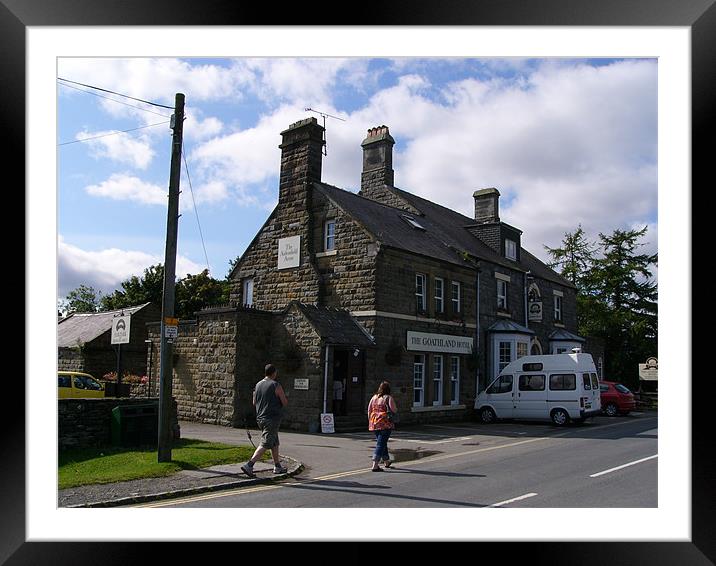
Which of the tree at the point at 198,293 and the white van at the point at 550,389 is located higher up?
the tree at the point at 198,293

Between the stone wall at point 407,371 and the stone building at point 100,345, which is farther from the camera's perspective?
the stone building at point 100,345

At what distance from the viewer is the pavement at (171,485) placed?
900cm

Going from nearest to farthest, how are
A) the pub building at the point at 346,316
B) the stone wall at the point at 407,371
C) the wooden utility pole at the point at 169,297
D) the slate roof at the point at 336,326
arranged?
the wooden utility pole at the point at 169,297
the slate roof at the point at 336,326
the pub building at the point at 346,316
the stone wall at the point at 407,371

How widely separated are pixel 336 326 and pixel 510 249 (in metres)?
15.0

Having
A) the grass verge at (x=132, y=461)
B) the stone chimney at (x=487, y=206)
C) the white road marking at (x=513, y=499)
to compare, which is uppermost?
the stone chimney at (x=487, y=206)

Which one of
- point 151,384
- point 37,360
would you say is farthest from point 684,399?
point 151,384

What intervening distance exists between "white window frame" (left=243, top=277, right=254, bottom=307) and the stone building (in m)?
7.69

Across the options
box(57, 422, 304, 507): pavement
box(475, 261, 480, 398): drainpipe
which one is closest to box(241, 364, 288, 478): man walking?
box(57, 422, 304, 507): pavement

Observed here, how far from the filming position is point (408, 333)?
22.0 m

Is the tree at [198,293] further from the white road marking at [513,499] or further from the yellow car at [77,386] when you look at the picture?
the white road marking at [513,499]

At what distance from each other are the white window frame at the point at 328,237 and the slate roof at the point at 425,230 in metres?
0.83

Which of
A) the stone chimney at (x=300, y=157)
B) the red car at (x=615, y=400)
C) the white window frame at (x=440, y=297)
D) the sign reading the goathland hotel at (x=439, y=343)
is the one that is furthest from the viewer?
the red car at (x=615, y=400)

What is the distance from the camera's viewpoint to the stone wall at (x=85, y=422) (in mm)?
13078
